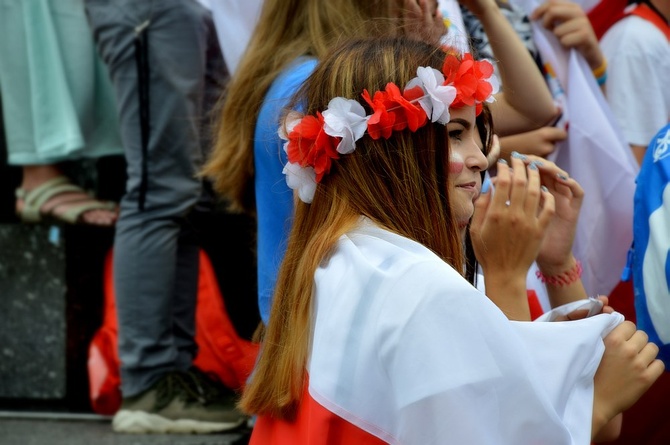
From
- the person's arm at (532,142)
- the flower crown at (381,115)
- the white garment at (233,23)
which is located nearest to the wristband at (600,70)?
the person's arm at (532,142)

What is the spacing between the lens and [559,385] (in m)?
1.92

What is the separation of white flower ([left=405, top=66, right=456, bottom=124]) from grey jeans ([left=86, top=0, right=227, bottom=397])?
1.77 metres

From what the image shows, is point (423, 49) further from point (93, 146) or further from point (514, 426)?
point (93, 146)

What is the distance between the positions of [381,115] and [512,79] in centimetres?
118

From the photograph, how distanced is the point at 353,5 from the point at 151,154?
1194 millimetres

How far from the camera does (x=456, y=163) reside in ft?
6.88

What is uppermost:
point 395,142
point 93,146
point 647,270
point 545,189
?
point 395,142

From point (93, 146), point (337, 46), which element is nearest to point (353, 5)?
point (337, 46)

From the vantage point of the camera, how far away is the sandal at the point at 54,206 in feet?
13.0

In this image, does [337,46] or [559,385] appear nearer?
[559,385]

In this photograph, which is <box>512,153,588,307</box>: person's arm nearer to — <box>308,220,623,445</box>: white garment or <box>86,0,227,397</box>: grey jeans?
<box>308,220,623,445</box>: white garment

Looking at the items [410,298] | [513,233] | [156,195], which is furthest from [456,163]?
[156,195]

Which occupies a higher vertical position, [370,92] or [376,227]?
[370,92]

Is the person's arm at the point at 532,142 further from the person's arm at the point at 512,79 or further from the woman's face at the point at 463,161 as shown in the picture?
the woman's face at the point at 463,161
